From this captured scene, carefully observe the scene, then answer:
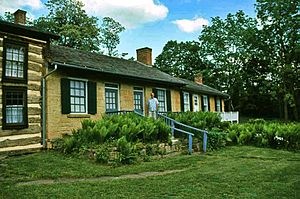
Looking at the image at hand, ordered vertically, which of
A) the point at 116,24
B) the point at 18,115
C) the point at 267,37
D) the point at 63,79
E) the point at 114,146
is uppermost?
the point at 116,24

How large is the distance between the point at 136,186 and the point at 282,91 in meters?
34.0

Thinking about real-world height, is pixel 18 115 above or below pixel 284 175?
above

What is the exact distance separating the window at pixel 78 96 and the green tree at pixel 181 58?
37314 millimetres

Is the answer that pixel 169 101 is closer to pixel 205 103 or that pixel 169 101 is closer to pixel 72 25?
pixel 205 103

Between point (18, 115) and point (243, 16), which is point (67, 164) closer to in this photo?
point (18, 115)

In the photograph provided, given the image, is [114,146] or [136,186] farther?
[114,146]

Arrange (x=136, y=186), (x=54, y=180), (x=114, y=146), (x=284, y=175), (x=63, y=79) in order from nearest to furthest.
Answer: (x=136, y=186), (x=54, y=180), (x=284, y=175), (x=114, y=146), (x=63, y=79)

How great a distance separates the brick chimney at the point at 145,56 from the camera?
2395cm

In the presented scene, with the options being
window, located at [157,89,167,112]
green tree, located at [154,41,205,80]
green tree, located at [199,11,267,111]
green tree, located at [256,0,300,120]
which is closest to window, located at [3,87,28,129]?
window, located at [157,89,167,112]

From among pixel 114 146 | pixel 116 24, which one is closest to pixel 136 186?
pixel 114 146

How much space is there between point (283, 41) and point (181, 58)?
18.8m

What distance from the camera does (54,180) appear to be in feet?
23.4

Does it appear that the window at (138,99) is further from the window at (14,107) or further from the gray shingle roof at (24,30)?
the window at (14,107)

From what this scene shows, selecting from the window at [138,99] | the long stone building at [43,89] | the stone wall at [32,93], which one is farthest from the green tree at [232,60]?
the stone wall at [32,93]
